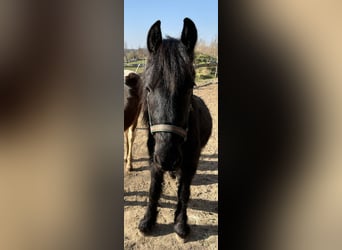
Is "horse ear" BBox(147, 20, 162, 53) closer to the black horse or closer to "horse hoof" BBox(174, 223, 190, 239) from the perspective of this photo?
the black horse

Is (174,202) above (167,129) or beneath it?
beneath

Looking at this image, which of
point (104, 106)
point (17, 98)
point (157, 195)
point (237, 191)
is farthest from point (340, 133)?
point (17, 98)

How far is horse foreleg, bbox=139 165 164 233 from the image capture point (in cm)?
100

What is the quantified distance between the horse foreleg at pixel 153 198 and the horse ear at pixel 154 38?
38cm

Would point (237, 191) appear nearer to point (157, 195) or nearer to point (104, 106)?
point (157, 195)

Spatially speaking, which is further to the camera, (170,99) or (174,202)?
(174,202)

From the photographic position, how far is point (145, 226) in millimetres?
998

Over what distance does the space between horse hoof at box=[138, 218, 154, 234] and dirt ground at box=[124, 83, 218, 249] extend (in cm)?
1

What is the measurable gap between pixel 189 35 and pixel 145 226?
0.61m

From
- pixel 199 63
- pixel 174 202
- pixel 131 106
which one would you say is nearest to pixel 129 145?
pixel 131 106

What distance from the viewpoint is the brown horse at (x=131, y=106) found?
100 centimetres

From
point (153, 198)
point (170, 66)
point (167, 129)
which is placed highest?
point (170, 66)

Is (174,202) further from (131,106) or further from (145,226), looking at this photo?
(131,106)

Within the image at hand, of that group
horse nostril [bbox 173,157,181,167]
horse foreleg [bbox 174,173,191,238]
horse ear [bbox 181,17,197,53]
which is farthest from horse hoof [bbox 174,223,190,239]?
horse ear [bbox 181,17,197,53]
